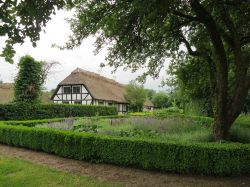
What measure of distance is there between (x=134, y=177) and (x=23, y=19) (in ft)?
14.6

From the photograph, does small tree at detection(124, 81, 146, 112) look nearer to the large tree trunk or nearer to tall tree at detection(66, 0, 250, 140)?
tall tree at detection(66, 0, 250, 140)

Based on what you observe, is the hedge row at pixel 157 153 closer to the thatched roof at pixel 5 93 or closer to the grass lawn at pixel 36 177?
the grass lawn at pixel 36 177

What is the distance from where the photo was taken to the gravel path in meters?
6.66

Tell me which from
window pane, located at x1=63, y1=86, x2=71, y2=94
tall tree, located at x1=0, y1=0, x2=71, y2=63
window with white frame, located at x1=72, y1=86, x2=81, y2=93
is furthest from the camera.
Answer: window pane, located at x1=63, y1=86, x2=71, y2=94

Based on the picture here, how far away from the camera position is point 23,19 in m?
4.57

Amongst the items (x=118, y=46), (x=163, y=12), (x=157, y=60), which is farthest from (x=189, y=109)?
(x=163, y=12)

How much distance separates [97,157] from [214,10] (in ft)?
20.6

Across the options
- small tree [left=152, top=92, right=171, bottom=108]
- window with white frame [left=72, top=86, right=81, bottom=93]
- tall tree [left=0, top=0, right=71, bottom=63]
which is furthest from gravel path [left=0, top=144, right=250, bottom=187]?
small tree [left=152, top=92, right=171, bottom=108]

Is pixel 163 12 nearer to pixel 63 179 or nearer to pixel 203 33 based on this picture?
pixel 203 33

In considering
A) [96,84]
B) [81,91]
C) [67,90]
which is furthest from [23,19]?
[96,84]

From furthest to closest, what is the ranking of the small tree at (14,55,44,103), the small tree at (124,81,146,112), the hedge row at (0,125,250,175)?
the small tree at (124,81,146,112), the small tree at (14,55,44,103), the hedge row at (0,125,250,175)

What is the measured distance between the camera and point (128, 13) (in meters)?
8.75

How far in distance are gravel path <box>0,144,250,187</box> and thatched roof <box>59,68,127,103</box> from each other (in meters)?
29.3

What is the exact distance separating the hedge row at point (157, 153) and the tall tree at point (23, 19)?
4.31 metres
